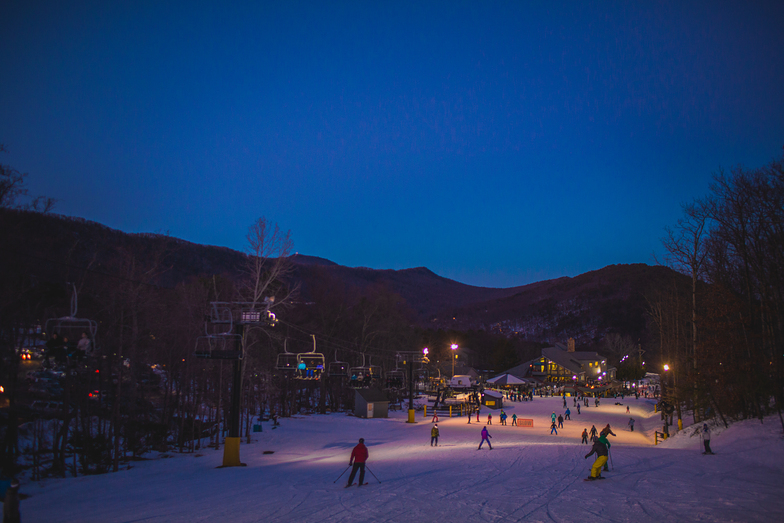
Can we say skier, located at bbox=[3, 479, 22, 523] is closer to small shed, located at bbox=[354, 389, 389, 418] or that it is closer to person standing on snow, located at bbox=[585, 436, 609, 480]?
person standing on snow, located at bbox=[585, 436, 609, 480]

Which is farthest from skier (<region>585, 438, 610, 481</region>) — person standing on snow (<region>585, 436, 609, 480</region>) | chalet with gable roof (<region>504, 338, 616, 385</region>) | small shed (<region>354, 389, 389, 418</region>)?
chalet with gable roof (<region>504, 338, 616, 385</region>)

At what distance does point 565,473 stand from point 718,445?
11.4 meters

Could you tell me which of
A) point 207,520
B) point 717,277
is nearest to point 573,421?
point 717,277

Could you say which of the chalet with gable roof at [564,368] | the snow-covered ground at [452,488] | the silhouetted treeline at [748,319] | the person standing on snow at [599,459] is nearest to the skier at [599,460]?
the person standing on snow at [599,459]

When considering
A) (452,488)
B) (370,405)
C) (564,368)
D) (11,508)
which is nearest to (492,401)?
(370,405)

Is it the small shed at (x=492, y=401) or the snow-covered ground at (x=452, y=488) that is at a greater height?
the snow-covered ground at (x=452, y=488)

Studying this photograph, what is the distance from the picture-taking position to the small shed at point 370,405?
46250 millimetres

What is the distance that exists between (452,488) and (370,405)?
34.0m

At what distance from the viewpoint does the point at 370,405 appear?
152 ft

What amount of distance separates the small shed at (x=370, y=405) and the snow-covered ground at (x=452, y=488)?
21.8m

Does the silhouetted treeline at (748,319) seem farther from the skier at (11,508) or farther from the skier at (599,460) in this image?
the skier at (11,508)

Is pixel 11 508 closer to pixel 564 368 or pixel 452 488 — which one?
pixel 452 488

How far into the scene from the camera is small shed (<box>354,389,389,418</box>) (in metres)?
46.2

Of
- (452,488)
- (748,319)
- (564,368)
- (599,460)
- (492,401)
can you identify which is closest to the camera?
(452,488)
